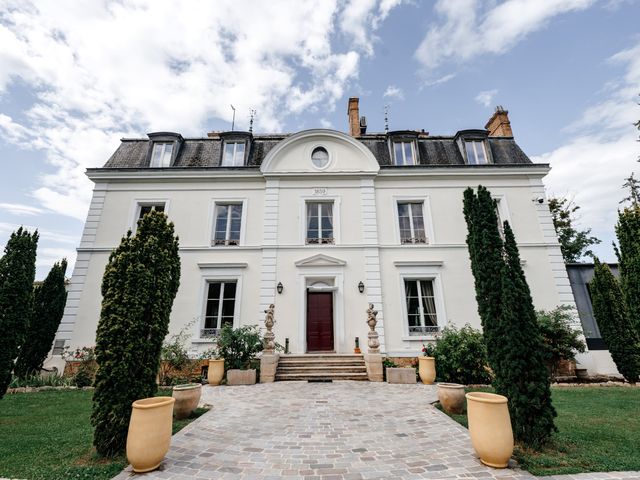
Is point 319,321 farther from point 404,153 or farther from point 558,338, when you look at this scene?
point 404,153

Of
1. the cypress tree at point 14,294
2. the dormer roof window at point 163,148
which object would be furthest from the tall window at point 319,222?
the cypress tree at point 14,294

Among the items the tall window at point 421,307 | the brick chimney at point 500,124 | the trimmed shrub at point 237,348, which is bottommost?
the trimmed shrub at point 237,348

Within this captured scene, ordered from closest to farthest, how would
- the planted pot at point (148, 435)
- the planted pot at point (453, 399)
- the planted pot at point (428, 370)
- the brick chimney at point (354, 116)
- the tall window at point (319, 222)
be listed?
the planted pot at point (148, 435) → the planted pot at point (453, 399) → the planted pot at point (428, 370) → the tall window at point (319, 222) → the brick chimney at point (354, 116)

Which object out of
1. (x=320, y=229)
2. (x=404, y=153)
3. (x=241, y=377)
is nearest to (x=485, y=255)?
(x=320, y=229)

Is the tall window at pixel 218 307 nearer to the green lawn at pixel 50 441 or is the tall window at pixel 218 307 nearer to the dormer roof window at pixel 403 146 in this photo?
the green lawn at pixel 50 441

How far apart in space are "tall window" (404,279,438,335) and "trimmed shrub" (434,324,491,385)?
1.35 m

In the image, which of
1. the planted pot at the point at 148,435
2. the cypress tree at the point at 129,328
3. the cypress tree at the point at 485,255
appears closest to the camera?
the planted pot at the point at 148,435

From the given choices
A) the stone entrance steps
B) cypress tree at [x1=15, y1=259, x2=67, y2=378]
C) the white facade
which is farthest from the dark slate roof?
the stone entrance steps

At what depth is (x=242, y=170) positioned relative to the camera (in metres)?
11.9

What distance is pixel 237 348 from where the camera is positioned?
9172 millimetres

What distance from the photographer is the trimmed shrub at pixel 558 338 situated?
29.5 ft

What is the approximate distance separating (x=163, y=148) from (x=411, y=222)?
442 inches

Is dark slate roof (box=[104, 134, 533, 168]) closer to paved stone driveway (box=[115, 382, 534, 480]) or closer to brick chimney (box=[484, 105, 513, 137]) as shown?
brick chimney (box=[484, 105, 513, 137])

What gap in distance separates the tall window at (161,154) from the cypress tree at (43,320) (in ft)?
16.9
